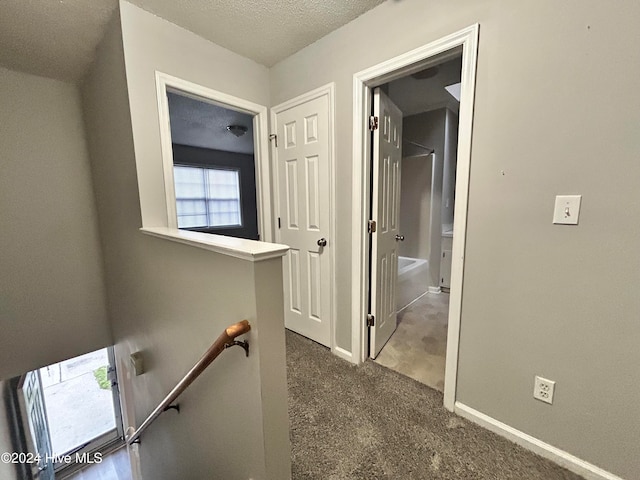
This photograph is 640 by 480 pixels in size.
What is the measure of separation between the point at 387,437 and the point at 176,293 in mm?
1354

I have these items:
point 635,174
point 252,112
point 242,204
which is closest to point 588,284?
point 635,174

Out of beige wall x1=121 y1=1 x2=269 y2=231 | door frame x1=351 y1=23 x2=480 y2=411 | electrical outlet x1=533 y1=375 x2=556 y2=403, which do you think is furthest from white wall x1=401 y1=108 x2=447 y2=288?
beige wall x1=121 y1=1 x2=269 y2=231

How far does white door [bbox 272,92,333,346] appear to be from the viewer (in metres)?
1.92

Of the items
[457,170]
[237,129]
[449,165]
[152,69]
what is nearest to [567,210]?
[457,170]

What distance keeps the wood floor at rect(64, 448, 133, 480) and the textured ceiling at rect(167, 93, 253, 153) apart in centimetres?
472

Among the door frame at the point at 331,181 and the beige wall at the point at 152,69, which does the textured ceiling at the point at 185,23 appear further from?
the door frame at the point at 331,181

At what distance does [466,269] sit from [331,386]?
115cm

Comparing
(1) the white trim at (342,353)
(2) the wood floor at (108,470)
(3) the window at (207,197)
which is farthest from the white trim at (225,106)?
(2) the wood floor at (108,470)

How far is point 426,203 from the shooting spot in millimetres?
3590

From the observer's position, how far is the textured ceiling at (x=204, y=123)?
9.84 feet

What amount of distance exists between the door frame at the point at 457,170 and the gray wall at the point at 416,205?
6.71ft

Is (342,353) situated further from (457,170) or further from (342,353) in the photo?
(457,170)

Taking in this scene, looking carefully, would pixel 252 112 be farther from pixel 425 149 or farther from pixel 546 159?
pixel 425 149

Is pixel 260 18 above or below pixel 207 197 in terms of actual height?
above
